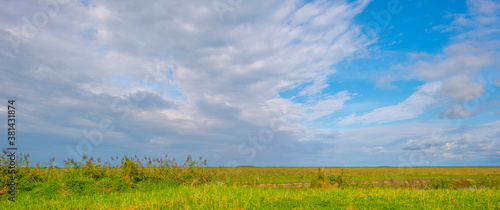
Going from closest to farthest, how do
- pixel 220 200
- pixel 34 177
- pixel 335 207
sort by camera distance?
1. pixel 335 207
2. pixel 220 200
3. pixel 34 177

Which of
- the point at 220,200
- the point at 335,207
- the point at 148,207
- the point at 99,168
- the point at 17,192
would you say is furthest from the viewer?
the point at 99,168

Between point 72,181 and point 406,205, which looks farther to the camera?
point 72,181

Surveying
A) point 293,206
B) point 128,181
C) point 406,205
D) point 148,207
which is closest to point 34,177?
point 128,181

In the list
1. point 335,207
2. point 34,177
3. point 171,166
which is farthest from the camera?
point 171,166

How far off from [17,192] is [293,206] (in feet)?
49.0

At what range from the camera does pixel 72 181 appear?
15.7m

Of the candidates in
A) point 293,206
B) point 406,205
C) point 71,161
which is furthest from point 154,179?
point 406,205

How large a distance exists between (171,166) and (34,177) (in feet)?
25.6

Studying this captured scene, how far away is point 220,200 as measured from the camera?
11.6m

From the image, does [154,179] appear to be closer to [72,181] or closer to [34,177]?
[72,181]

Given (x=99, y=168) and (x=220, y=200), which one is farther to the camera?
(x=99, y=168)

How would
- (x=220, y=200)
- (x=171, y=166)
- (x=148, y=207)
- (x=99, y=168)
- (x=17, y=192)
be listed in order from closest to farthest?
1. (x=148, y=207)
2. (x=220, y=200)
3. (x=17, y=192)
4. (x=99, y=168)
5. (x=171, y=166)

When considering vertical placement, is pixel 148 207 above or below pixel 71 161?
below

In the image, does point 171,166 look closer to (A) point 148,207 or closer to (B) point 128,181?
(B) point 128,181
